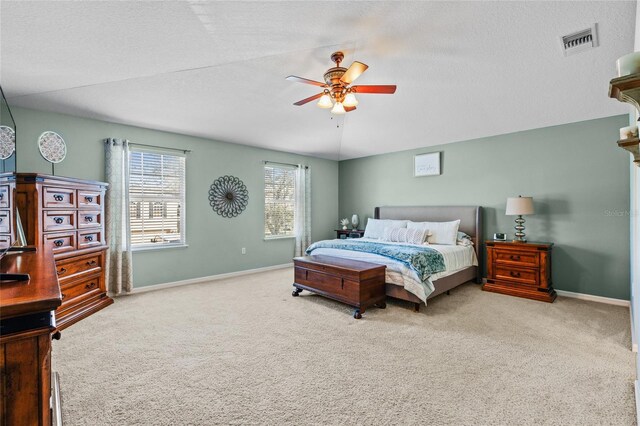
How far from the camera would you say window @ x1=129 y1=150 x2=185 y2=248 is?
4.52m

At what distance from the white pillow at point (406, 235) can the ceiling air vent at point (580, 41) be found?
287 centimetres

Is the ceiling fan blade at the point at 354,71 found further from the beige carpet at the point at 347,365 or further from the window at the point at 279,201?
the window at the point at 279,201

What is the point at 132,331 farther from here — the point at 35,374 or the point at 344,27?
the point at 344,27

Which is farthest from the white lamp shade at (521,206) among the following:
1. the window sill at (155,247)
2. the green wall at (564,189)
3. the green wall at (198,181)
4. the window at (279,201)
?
the window sill at (155,247)

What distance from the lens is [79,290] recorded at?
11.3 ft

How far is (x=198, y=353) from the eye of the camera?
2.54 metres

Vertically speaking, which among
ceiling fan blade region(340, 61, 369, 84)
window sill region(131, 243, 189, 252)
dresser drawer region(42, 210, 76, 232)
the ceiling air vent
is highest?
the ceiling air vent

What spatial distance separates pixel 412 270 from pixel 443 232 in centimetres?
166

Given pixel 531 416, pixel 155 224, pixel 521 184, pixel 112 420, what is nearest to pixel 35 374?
pixel 112 420

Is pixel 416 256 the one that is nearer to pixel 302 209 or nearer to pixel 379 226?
pixel 379 226

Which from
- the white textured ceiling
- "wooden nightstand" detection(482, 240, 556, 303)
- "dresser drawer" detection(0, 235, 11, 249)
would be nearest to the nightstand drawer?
"wooden nightstand" detection(482, 240, 556, 303)

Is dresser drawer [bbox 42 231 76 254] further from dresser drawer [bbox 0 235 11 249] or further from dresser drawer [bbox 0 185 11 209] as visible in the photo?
dresser drawer [bbox 0 235 11 249]

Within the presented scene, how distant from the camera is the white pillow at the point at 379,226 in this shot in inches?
216

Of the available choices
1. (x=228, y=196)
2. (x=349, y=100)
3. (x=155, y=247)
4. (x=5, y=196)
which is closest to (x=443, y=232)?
(x=349, y=100)
